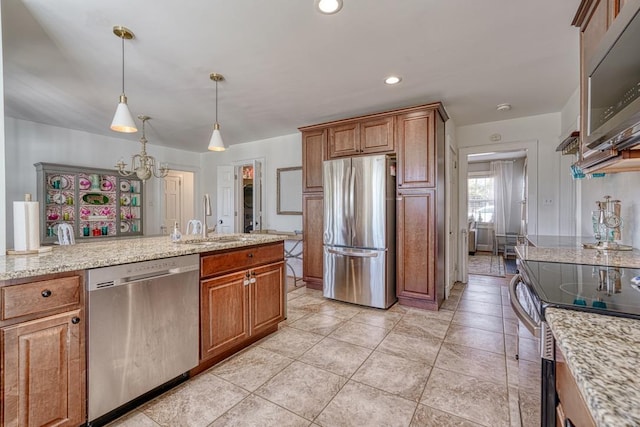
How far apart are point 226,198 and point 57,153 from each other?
2634 mm

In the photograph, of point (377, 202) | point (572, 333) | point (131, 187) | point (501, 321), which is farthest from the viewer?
point (131, 187)

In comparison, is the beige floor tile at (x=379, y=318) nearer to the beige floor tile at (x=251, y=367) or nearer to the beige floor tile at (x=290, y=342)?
the beige floor tile at (x=290, y=342)

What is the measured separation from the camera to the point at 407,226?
346cm

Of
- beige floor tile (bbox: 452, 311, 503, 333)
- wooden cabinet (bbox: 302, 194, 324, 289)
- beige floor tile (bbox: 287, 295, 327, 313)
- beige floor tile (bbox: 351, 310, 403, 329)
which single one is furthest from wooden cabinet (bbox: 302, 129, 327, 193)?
beige floor tile (bbox: 452, 311, 503, 333)

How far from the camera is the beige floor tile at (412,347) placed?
2.33 meters

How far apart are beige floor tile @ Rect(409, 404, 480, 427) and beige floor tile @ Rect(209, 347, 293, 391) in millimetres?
985

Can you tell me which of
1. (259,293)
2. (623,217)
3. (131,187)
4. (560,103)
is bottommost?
(259,293)

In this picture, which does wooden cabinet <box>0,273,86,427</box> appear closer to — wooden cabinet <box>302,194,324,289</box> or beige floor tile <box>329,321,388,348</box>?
beige floor tile <box>329,321,388,348</box>

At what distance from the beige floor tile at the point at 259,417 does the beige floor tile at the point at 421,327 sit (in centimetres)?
145

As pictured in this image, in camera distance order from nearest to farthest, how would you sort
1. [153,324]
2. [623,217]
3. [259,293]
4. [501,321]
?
1. [153,324]
2. [623,217]
3. [259,293]
4. [501,321]

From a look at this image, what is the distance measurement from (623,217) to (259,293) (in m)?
2.84

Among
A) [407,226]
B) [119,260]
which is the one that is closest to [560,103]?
[407,226]

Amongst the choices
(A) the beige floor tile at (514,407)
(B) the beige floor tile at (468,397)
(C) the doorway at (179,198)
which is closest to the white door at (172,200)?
(C) the doorway at (179,198)

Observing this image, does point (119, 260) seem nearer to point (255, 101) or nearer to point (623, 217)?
point (255, 101)
